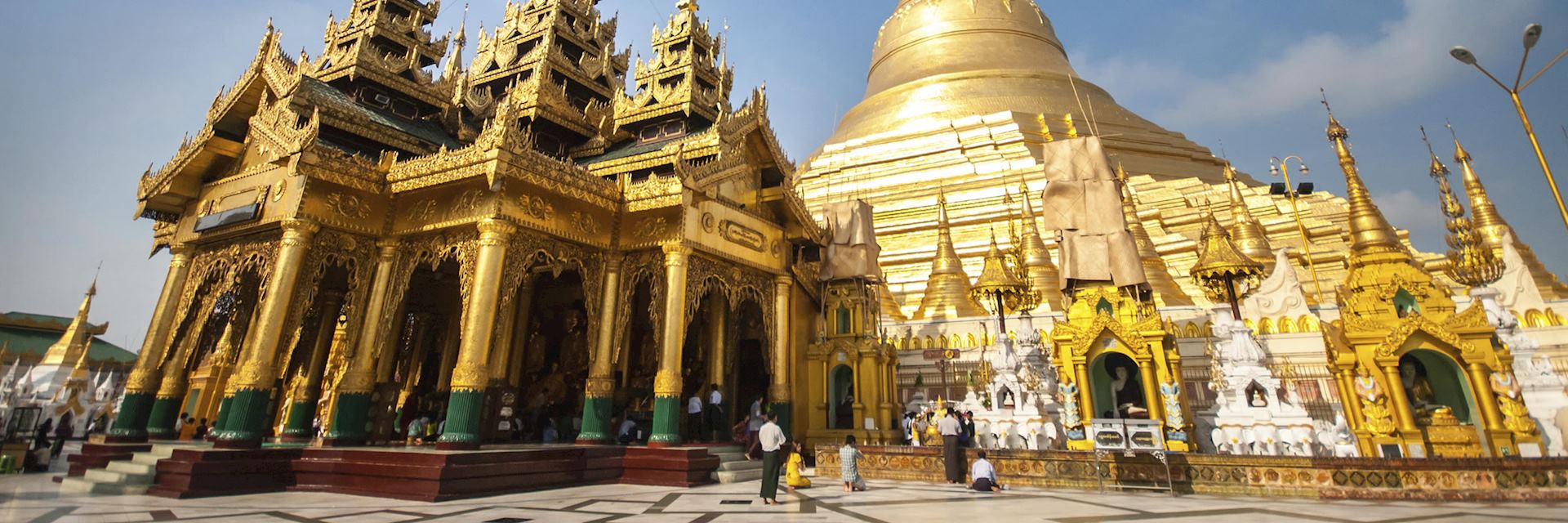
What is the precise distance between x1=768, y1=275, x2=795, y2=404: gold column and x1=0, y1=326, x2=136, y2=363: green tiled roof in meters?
34.2

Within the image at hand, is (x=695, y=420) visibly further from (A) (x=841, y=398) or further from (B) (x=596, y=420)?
(A) (x=841, y=398)

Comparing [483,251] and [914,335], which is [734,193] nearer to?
[483,251]

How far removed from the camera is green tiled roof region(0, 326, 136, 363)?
3066 cm

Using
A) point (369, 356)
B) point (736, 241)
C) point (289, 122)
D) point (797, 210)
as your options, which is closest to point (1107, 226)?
point (797, 210)

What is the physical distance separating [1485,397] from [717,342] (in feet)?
36.0

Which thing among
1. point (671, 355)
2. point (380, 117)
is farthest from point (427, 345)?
point (671, 355)

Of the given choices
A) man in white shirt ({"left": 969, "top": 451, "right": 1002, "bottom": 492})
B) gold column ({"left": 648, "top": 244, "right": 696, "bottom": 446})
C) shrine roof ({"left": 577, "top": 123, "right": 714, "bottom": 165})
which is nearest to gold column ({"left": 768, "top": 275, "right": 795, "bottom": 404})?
gold column ({"left": 648, "top": 244, "right": 696, "bottom": 446})

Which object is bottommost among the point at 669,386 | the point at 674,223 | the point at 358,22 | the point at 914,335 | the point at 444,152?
the point at 669,386

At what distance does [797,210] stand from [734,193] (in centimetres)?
153

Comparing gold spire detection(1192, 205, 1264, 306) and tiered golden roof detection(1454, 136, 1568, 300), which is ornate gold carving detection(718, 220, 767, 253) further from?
tiered golden roof detection(1454, 136, 1568, 300)

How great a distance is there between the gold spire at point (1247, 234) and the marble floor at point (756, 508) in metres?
11.3

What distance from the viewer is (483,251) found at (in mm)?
8914

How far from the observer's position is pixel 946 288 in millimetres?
16719

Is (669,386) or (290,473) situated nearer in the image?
(290,473)
